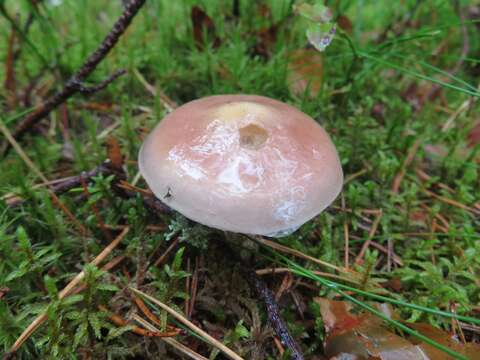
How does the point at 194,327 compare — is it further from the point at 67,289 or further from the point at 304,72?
the point at 304,72

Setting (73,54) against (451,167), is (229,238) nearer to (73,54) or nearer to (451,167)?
(451,167)

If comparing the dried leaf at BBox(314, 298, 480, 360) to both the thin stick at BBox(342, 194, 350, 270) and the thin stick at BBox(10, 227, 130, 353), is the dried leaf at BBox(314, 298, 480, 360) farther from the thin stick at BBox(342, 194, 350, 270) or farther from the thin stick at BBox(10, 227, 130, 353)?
the thin stick at BBox(10, 227, 130, 353)

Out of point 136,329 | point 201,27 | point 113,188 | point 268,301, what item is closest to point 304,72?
point 201,27

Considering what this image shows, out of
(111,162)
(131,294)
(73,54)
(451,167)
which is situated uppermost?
(73,54)

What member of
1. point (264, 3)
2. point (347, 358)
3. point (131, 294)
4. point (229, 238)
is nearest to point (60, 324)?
point (131, 294)

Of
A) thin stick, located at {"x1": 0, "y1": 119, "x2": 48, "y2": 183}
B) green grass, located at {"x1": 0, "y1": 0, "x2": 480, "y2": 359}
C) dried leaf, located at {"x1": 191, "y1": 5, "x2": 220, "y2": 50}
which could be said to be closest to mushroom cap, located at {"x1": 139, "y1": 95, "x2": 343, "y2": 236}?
green grass, located at {"x1": 0, "y1": 0, "x2": 480, "y2": 359}

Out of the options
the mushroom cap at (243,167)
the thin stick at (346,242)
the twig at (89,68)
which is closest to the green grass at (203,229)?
the thin stick at (346,242)
